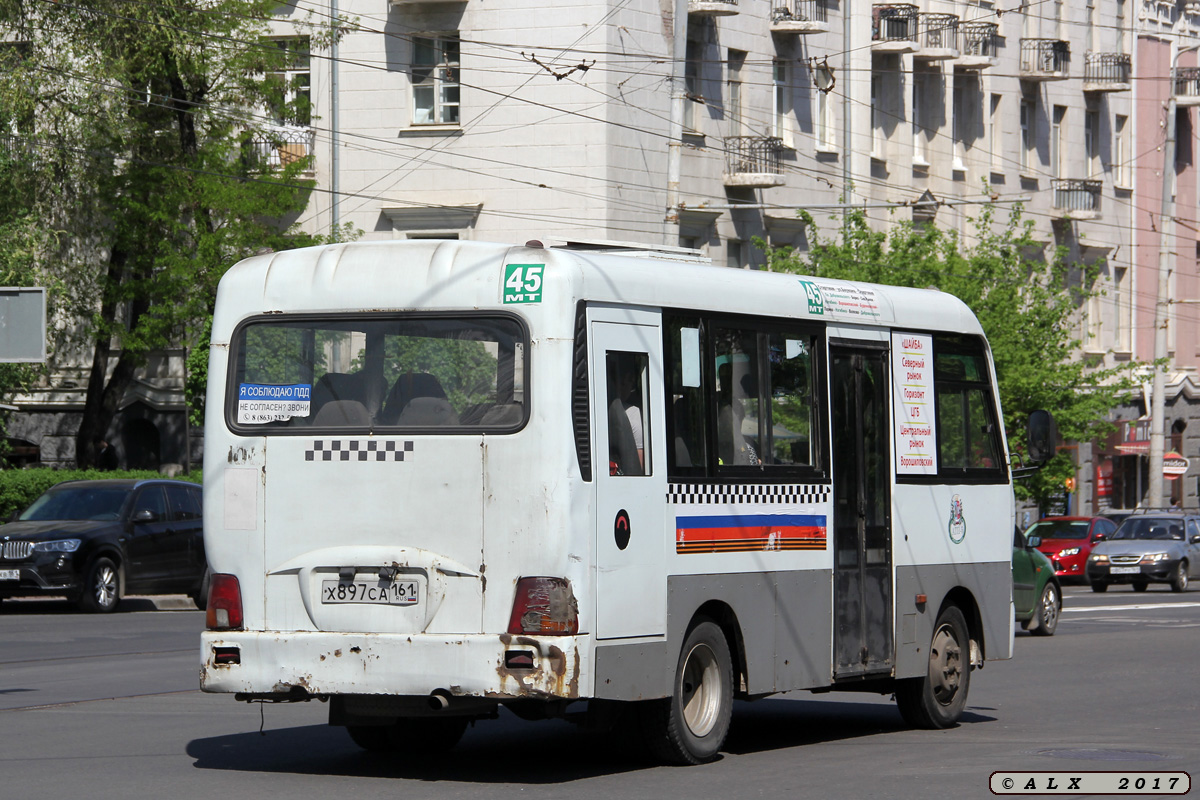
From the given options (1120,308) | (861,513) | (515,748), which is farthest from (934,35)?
(515,748)

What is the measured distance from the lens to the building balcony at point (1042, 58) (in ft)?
174

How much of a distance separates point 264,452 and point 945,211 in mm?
40691

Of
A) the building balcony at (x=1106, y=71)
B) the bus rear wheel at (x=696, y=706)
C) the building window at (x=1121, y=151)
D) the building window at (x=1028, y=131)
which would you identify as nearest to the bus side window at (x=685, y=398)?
the bus rear wheel at (x=696, y=706)

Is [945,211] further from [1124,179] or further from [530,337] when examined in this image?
[530,337]

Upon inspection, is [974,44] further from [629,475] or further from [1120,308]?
[629,475]

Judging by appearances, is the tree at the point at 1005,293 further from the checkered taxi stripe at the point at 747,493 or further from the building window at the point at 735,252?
the checkered taxi stripe at the point at 747,493

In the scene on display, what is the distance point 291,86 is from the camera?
126 ft

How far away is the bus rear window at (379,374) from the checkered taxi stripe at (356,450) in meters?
0.09

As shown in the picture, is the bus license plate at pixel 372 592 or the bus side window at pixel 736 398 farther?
the bus side window at pixel 736 398

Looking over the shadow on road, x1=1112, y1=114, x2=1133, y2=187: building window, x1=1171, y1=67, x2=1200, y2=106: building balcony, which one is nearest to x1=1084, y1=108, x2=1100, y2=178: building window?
x1=1112, y1=114, x2=1133, y2=187: building window

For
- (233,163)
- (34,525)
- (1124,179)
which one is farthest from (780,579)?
(1124,179)

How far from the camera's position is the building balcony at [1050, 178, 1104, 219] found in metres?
Answer: 54.3

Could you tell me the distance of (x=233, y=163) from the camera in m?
36.9

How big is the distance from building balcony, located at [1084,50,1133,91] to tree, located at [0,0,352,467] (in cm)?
2586
